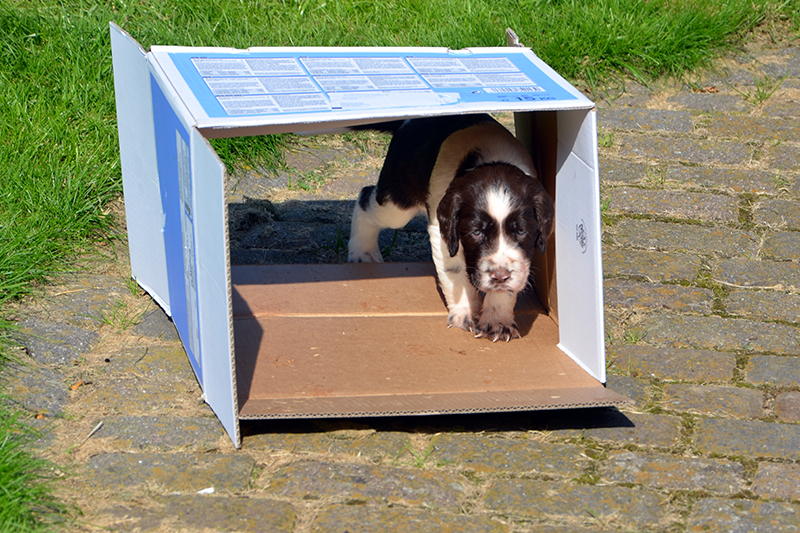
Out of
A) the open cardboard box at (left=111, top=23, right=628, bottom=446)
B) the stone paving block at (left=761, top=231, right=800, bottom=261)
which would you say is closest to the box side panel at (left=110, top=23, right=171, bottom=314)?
the open cardboard box at (left=111, top=23, right=628, bottom=446)

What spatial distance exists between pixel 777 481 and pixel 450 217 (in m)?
1.50

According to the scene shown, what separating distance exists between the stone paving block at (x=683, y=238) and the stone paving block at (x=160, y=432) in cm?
248

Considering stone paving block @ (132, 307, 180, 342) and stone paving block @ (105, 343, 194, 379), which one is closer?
stone paving block @ (105, 343, 194, 379)

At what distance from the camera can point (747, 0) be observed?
653cm

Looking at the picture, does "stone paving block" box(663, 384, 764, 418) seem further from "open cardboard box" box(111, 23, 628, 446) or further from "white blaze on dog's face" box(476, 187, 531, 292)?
"white blaze on dog's face" box(476, 187, 531, 292)

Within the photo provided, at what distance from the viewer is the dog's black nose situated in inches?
131

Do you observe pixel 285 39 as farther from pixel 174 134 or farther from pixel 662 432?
pixel 662 432

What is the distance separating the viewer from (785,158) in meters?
5.30

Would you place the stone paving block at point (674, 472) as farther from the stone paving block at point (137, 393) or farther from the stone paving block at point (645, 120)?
the stone paving block at point (645, 120)

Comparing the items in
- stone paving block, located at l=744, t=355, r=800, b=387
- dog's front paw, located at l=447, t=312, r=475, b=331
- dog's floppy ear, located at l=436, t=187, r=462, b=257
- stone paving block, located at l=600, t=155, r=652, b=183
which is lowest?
dog's front paw, located at l=447, t=312, r=475, b=331

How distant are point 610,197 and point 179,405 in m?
2.82

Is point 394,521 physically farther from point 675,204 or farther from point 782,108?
point 782,108

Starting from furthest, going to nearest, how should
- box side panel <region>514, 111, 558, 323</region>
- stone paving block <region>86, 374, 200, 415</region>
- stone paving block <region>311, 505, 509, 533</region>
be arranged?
box side panel <region>514, 111, 558, 323</region> → stone paving block <region>86, 374, 200, 415</region> → stone paving block <region>311, 505, 509, 533</region>

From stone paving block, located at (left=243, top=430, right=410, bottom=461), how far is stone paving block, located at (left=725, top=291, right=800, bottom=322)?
70.8 inches
